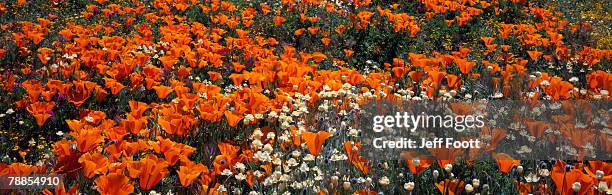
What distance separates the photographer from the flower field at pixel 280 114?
8.84 feet

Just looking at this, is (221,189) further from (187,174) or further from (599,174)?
(599,174)

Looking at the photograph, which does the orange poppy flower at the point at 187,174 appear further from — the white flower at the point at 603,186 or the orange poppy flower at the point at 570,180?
the white flower at the point at 603,186

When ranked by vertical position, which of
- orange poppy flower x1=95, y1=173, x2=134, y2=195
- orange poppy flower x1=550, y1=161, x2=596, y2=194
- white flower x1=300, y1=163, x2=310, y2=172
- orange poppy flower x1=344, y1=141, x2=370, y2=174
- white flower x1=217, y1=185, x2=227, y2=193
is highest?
orange poppy flower x1=550, y1=161, x2=596, y2=194

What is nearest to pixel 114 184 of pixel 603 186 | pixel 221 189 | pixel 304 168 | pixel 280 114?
pixel 221 189

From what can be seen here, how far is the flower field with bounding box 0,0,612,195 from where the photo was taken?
106 inches

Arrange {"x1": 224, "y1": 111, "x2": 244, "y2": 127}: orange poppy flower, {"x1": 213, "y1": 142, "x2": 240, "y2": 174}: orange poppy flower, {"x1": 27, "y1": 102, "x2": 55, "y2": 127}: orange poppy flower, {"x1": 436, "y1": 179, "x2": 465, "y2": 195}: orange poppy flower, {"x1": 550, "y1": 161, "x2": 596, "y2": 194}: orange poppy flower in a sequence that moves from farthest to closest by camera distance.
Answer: {"x1": 27, "y1": 102, "x2": 55, "y2": 127}: orange poppy flower → {"x1": 224, "y1": 111, "x2": 244, "y2": 127}: orange poppy flower → {"x1": 213, "y1": 142, "x2": 240, "y2": 174}: orange poppy flower → {"x1": 436, "y1": 179, "x2": 465, "y2": 195}: orange poppy flower → {"x1": 550, "y1": 161, "x2": 596, "y2": 194}: orange poppy flower

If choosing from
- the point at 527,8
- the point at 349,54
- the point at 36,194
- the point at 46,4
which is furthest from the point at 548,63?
the point at 46,4

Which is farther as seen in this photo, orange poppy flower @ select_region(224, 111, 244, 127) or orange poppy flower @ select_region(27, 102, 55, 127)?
orange poppy flower @ select_region(27, 102, 55, 127)

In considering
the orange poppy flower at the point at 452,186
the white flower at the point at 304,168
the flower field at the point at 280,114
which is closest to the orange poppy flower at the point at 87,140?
the flower field at the point at 280,114

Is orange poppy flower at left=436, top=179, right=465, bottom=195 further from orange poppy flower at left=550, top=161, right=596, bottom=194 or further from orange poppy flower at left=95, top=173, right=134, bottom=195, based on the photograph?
orange poppy flower at left=95, top=173, right=134, bottom=195

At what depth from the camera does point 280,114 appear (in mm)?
3707

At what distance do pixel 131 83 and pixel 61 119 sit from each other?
2.18 ft

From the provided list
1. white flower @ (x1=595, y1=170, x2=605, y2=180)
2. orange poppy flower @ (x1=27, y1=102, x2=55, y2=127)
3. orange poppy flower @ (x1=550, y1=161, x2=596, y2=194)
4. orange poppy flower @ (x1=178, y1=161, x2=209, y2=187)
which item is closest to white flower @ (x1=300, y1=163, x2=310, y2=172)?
orange poppy flower @ (x1=178, y1=161, x2=209, y2=187)

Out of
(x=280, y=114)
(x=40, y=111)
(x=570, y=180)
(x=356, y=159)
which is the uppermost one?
(x=570, y=180)
